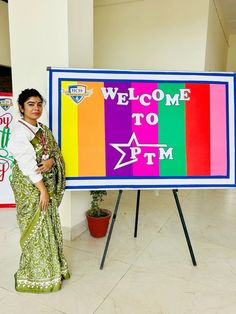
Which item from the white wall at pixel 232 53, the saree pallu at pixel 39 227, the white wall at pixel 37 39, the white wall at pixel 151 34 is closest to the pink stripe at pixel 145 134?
the saree pallu at pixel 39 227

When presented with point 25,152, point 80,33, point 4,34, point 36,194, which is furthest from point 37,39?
point 4,34

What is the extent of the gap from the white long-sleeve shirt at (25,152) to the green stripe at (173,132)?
818 mm

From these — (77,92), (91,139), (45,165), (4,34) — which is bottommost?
(45,165)

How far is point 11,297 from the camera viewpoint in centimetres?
167

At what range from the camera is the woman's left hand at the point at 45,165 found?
1586 mm

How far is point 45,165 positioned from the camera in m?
1.62

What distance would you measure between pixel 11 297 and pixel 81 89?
4.42 feet

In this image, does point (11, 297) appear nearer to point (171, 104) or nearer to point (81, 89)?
point (81, 89)

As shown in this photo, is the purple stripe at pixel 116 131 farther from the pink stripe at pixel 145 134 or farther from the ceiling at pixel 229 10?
the ceiling at pixel 229 10

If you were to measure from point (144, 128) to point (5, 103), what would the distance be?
5.71ft

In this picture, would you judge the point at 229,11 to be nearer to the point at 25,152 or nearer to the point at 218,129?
the point at 218,129

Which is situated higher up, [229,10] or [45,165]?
[229,10]

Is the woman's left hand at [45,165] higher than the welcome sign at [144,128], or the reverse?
the welcome sign at [144,128]

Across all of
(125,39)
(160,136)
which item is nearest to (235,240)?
(160,136)
